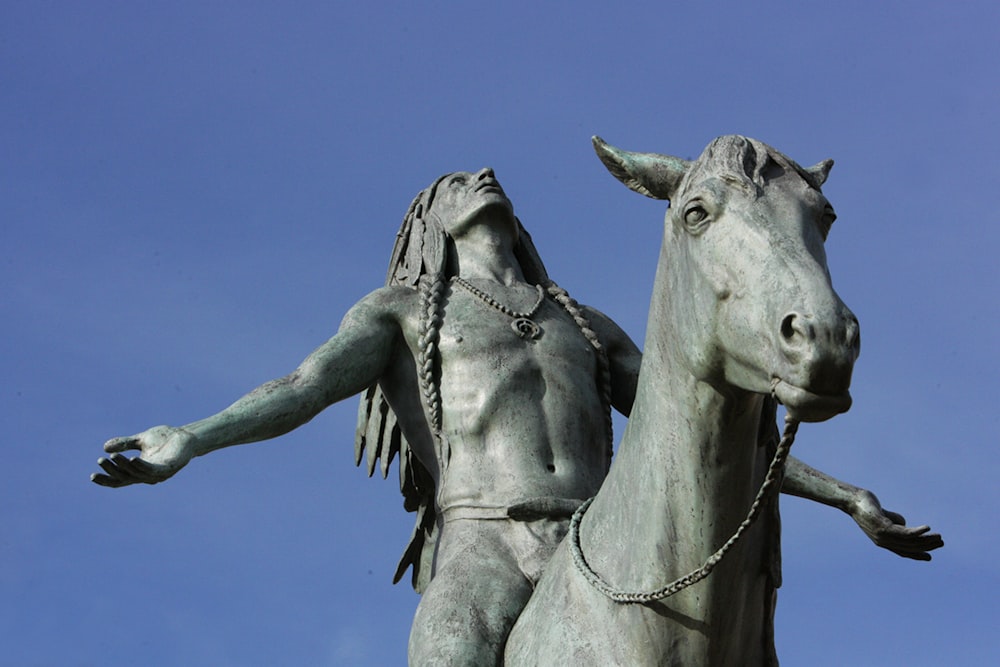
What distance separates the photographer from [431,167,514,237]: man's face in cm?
948

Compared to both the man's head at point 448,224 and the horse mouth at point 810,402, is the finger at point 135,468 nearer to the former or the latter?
the man's head at point 448,224

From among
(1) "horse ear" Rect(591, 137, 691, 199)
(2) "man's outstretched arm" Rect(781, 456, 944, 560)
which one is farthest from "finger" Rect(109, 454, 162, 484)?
(2) "man's outstretched arm" Rect(781, 456, 944, 560)

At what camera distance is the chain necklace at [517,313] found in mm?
8875

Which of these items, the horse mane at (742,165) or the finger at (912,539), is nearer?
the horse mane at (742,165)

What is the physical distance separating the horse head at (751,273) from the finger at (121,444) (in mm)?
2501

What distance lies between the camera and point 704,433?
643 centimetres

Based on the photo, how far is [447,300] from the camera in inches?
358

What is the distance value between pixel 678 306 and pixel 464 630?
2.05 meters

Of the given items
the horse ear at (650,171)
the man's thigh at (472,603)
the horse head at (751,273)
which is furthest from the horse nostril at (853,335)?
the man's thigh at (472,603)

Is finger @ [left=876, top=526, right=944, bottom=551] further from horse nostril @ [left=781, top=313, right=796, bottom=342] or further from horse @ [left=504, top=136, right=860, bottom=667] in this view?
horse nostril @ [left=781, top=313, right=796, bottom=342]

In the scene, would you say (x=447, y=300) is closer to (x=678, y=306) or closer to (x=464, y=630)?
(x=464, y=630)

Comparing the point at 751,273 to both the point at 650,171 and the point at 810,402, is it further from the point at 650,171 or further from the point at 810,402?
the point at 650,171

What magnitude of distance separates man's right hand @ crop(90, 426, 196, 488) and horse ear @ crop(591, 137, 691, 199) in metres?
2.43

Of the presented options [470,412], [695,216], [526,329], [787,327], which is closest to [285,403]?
[470,412]
